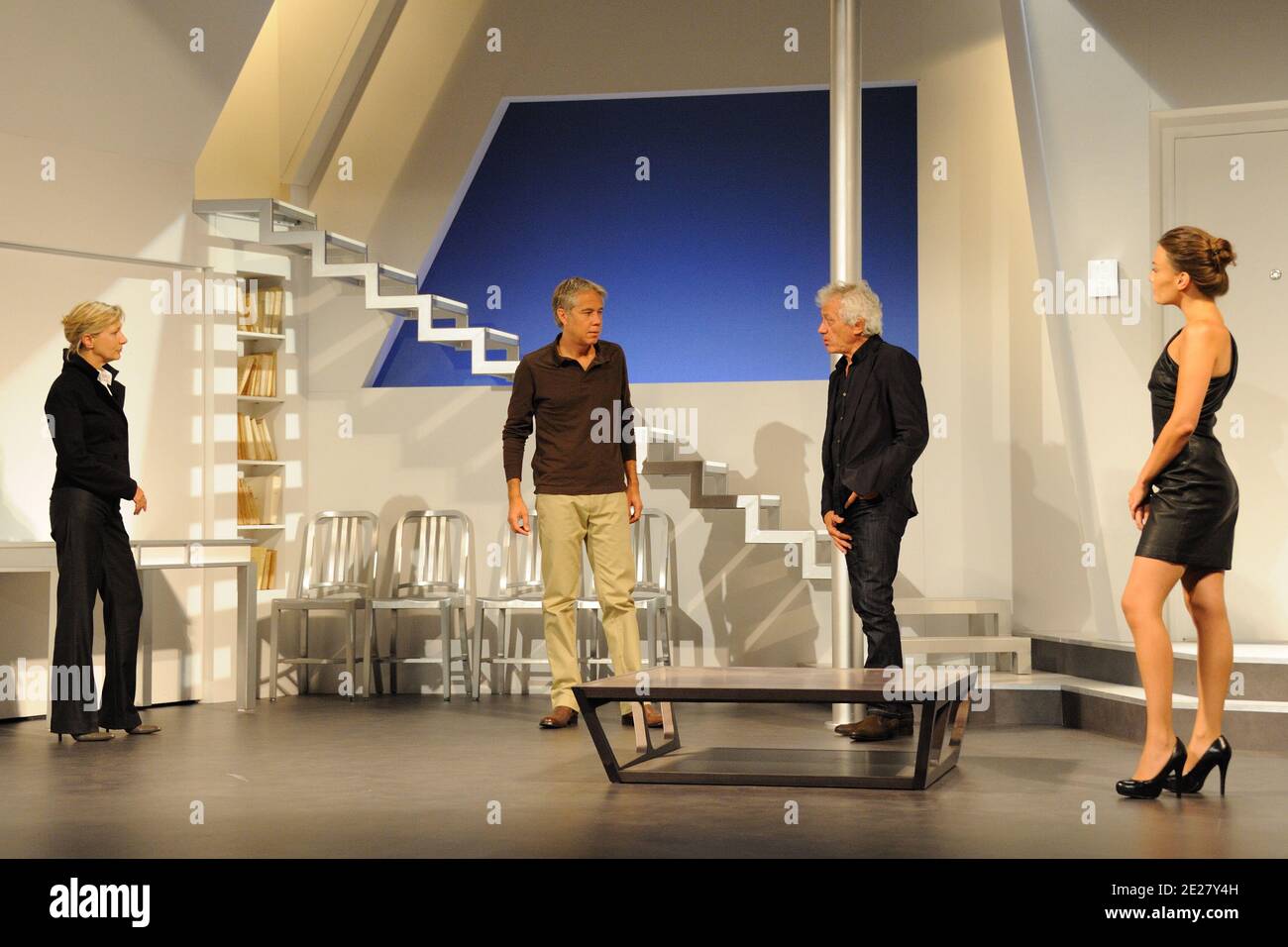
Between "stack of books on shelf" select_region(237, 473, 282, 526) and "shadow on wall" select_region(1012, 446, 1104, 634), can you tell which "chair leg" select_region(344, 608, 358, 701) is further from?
"shadow on wall" select_region(1012, 446, 1104, 634)

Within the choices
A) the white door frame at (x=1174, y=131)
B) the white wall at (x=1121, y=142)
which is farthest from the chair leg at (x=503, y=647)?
the white door frame at (x=1174, y=131)

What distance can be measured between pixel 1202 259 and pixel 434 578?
4738mm

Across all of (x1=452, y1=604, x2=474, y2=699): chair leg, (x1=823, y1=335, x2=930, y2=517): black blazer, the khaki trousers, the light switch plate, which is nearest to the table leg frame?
(x1=823, y1=335, x2=930, y2=517): black blazer

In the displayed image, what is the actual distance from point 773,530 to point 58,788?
343 centimetres

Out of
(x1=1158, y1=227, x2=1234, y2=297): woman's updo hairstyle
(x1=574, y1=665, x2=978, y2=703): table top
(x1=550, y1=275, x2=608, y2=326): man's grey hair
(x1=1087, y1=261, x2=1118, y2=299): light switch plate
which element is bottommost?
(x1=574, y1=665, x2=978, y2=703): table top

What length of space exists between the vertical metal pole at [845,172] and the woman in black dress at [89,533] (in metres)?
2.82

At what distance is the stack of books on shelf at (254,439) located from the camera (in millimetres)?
7773

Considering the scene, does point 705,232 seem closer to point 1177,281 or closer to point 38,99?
point 38,99

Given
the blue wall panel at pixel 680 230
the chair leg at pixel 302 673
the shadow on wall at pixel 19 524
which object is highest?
the blue wall panel at pixel 680 230

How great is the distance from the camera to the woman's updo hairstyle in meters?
3.93

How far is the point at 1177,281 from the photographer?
13.0 ft

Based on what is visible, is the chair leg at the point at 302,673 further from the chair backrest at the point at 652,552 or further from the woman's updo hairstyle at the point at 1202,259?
the woman's updo hairstyle at the point at 1202,259

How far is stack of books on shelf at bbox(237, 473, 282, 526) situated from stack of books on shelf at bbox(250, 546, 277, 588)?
5.6 inches
